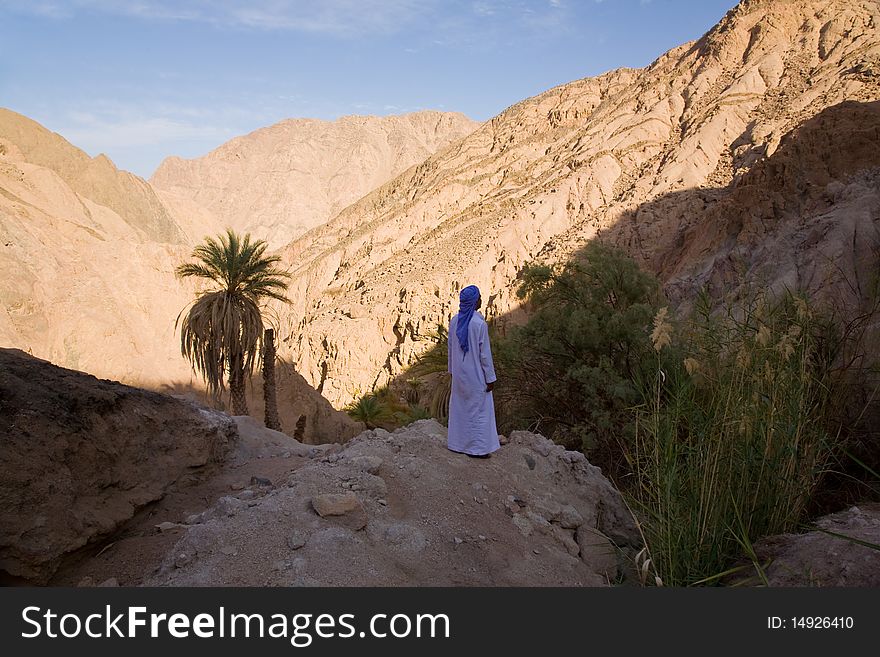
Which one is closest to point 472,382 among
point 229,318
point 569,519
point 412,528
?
point 569,519

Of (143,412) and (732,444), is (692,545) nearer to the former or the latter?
(732,444)

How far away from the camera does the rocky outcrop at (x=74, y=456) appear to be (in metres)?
4.11

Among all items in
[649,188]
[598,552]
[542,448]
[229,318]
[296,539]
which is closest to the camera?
[296,539]

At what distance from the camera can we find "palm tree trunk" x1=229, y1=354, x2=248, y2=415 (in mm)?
13977

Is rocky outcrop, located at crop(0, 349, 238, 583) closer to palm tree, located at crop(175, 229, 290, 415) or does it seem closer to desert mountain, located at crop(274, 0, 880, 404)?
palm tree, located at crop(175, 229, 290, 415)

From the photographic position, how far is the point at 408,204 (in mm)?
47000

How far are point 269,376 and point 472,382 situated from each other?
1105cm

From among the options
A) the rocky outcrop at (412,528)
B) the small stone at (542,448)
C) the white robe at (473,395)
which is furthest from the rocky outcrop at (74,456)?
the small stone at (542,448)

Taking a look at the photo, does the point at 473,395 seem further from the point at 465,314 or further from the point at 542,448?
the point at 542,448

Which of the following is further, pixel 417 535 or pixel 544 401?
pixel 544 401

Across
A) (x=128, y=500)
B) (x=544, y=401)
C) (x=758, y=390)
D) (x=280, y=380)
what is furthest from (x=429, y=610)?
(x=280, y=380)

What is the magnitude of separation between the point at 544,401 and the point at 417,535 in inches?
305

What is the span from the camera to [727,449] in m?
3.59

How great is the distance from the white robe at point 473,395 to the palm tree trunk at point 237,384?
31.4 feet
